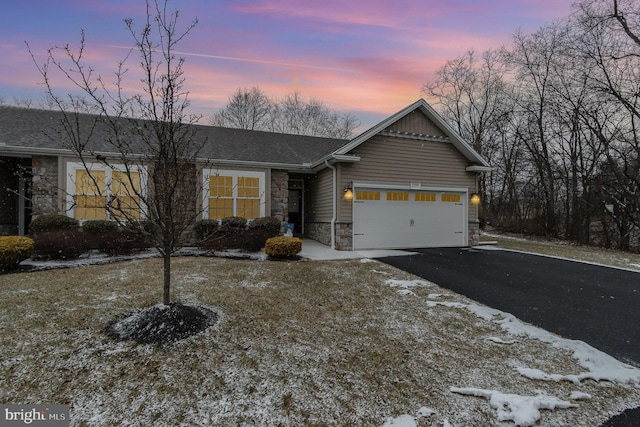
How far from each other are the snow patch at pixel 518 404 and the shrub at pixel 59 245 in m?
9.29

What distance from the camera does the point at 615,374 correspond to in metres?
3.30

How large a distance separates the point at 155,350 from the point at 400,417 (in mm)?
2549

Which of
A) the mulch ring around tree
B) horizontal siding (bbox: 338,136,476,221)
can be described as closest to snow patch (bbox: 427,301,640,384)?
the mulch ring around tree

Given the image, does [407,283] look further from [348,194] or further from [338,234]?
[348,194]

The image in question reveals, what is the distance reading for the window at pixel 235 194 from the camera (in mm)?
10758

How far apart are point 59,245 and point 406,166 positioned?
10.4 meters

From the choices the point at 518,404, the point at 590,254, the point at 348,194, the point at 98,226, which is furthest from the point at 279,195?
the point at 590,254

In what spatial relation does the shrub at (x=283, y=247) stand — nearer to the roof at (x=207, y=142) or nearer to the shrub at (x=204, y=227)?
the shrub at (x=204, y=227)

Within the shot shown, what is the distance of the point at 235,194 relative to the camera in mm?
11047

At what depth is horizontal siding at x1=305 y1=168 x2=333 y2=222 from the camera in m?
11.1

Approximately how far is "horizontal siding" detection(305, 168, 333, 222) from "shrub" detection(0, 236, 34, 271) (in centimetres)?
800

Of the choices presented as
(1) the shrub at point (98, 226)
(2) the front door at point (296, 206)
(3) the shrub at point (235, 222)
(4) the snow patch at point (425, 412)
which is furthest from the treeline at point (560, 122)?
(1) the shrub at point (98, 226)

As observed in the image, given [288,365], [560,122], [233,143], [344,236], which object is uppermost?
[560,122]

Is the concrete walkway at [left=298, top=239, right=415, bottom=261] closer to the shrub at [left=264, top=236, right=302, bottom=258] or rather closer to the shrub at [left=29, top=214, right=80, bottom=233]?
the shrub at [left=264, top=236, right=302, bottom=258]
